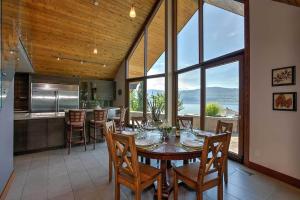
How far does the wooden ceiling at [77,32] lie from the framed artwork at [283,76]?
4.97 metres

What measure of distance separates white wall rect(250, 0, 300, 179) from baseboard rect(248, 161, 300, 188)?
0.06 meters

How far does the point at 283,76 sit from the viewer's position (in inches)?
116

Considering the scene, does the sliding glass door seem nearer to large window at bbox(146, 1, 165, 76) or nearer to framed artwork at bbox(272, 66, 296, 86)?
framed artwork at bbox(272, 66, 296, 86)

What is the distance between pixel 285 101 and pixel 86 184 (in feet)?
11.5

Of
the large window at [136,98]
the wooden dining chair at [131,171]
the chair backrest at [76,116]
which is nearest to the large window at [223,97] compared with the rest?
the wooden dining chair at [131,171]

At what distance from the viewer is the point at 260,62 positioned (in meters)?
3.32

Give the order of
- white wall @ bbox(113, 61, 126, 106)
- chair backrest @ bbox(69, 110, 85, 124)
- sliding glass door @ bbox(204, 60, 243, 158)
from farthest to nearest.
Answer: white wall @ bbox(113, 61, 126, 106) → chair backrest @ bbox(69, 110, 85, 124) → sliding glass door @ bbox(204, 60, 243, 158)

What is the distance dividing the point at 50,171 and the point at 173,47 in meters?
5.13

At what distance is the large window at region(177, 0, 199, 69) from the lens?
5.39 metres

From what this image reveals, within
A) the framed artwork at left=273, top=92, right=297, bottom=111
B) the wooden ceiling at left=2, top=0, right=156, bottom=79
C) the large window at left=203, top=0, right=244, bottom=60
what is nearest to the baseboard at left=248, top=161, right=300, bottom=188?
the framed artwork at left=273, top=92, right=297, bottom=111

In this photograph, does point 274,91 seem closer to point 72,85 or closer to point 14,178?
point 14,178

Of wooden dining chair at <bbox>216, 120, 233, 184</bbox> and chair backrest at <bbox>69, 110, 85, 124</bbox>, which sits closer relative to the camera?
wooden dining chair at <bbox>216, 120, 233, 184</bbox>

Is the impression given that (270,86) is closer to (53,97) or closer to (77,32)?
(77,32)

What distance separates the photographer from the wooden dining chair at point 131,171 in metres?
1.85
